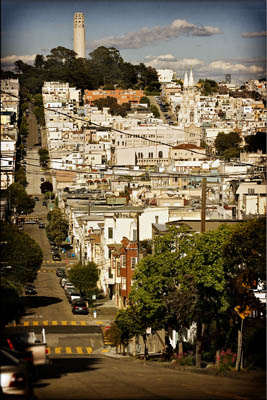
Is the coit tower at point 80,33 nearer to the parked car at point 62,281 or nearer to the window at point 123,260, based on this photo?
the parked car at point 62,281

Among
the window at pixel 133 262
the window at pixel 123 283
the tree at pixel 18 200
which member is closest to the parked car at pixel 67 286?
the tree at pixel 18 200

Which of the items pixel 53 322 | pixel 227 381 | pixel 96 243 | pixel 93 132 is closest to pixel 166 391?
pixel 227 381

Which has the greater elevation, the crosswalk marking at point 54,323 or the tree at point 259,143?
the tree at point 259,143

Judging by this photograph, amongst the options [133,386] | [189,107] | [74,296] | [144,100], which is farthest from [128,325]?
[144,100]

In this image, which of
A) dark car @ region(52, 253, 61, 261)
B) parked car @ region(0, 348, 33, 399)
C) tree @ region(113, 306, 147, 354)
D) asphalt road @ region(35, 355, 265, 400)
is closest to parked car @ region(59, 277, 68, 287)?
dark car @ region(52, 253, 61, 261)

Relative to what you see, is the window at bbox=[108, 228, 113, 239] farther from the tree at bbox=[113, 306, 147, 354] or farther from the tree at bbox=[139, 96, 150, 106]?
the tree at bbox=[139, 96, 150, 106]
